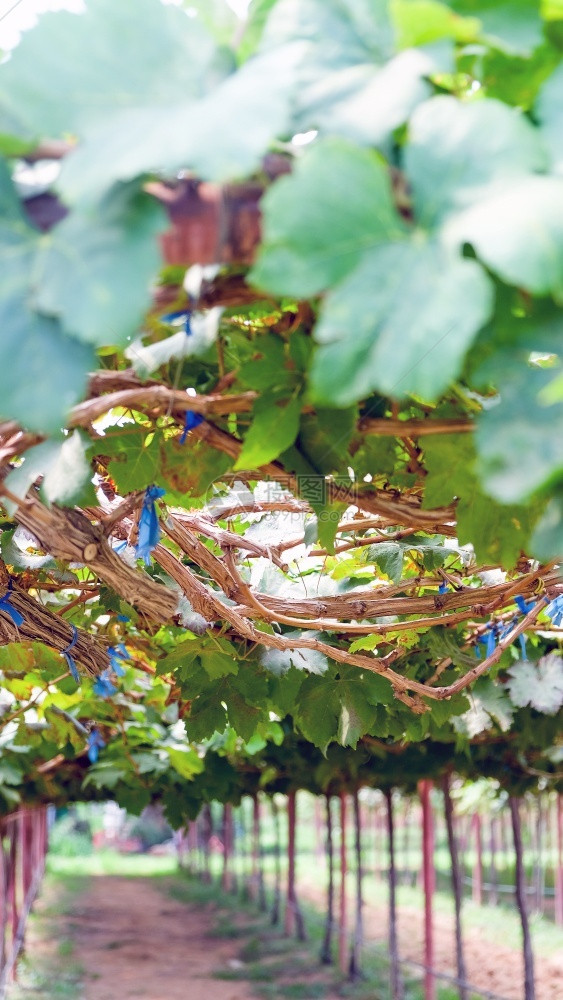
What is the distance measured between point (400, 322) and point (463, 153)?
147 millimetres

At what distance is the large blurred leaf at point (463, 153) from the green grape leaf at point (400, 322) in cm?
4

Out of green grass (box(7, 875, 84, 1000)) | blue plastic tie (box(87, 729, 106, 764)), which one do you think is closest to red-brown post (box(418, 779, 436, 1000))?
blue plastic tie (box(87, 729, 106, 764))

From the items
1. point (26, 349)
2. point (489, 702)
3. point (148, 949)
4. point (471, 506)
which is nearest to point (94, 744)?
point (489, 702)

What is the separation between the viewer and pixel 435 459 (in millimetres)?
1338

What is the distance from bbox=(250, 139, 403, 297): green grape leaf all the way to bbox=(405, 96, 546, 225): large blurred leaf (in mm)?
34

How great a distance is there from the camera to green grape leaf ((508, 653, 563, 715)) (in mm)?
3797

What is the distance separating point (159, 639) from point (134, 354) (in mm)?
2467

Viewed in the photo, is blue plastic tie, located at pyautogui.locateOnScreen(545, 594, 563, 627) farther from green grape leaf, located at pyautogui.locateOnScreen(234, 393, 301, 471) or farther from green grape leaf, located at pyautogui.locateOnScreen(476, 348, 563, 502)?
green grape leaf, located at pyautogui.locateOnScreen(476, 348, 563, 502)

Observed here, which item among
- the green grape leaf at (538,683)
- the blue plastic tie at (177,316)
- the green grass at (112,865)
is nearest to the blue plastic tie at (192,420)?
the blue plastic tie at (177,316)

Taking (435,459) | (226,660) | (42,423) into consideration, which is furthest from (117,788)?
(42,423)

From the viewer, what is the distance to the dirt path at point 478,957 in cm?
1019

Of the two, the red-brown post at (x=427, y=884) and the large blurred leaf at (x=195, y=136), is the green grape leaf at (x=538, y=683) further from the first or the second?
the red-brown post at (x=427, y=884)

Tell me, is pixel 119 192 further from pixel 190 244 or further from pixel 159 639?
pixel 159 639

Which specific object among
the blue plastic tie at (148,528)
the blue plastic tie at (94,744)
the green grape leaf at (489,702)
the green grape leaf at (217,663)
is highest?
the blue plastic tie at (148,528)
